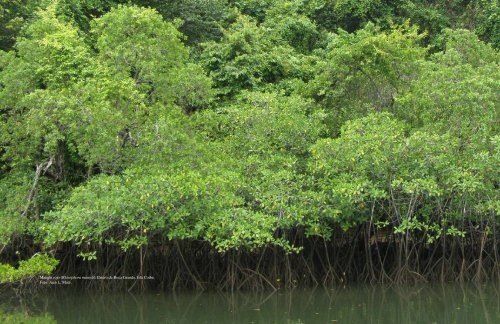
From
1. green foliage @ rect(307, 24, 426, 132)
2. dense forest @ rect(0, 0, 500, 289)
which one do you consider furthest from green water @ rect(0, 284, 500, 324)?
green foliage @ rect(307, 24, 426, 132)

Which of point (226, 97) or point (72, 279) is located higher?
point (226, 97)

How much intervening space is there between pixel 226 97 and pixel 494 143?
735cm

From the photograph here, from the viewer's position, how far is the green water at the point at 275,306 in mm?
10922

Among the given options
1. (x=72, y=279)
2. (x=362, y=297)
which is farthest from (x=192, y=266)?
(x=362, y=297)

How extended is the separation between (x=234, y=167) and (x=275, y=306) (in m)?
2.97

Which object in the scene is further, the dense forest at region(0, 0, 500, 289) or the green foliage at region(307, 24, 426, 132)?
the green foliage at region(307, 24, 426, 132)

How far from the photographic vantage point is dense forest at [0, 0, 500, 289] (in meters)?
12.0

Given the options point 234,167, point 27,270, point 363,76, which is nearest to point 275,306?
point 234,167

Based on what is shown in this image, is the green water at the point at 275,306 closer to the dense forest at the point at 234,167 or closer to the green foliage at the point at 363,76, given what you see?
the dense forest at the point at 234,167

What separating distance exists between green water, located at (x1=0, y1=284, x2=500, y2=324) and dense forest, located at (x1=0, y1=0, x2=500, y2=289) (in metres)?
0.50

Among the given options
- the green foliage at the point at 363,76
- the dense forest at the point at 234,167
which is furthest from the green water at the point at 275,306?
the green foliage at the point at 363,76

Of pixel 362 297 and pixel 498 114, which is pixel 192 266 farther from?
pixel 498 114

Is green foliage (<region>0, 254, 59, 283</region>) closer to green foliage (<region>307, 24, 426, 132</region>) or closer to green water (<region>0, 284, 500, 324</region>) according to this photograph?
green water (<region>0, 284, 500, 324</region>)

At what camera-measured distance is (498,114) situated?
13828 mm
